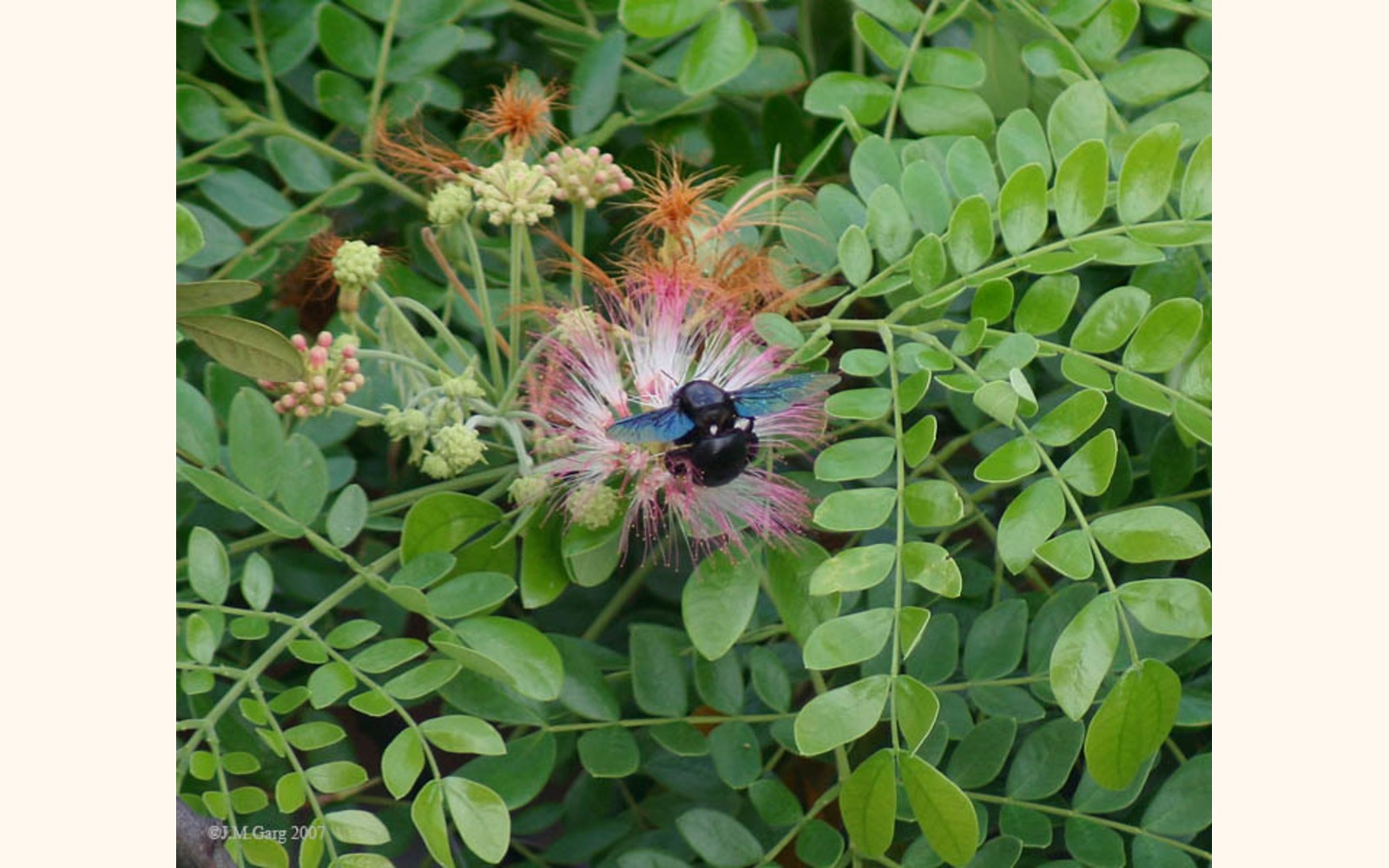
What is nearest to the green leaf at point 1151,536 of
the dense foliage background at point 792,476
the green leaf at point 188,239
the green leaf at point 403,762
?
the dense foliage background at point 792,476

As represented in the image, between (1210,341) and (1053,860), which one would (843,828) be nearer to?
(1053,860)

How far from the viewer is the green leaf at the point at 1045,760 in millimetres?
761

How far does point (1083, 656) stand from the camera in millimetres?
653

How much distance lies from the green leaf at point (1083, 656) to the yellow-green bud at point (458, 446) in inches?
10.9

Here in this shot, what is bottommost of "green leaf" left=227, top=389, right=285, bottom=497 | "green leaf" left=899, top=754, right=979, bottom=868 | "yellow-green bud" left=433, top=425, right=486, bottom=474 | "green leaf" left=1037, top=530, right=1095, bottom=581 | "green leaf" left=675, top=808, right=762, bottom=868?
"green leaf" left=675, top=808, right=762, bottom=868

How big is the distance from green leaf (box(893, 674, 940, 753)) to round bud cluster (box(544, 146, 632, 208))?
287mm

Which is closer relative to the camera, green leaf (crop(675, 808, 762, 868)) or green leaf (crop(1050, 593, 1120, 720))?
green leaf (crop(1050, 593, 1120, 720))

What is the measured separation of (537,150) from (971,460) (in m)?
0.29

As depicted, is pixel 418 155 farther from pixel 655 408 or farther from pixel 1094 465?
pixel 1094 465

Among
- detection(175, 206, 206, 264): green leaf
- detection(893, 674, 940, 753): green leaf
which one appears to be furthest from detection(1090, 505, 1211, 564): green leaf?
detection(175, 206, 206, 264): green leaf

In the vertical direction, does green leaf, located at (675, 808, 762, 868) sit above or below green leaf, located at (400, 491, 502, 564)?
below

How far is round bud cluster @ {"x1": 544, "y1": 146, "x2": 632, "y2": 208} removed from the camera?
0.76 meters

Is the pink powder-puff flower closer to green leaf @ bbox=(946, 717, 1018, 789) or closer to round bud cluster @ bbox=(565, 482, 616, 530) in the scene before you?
round bud cluster @ bbox=(565, 482, 616, 530)
